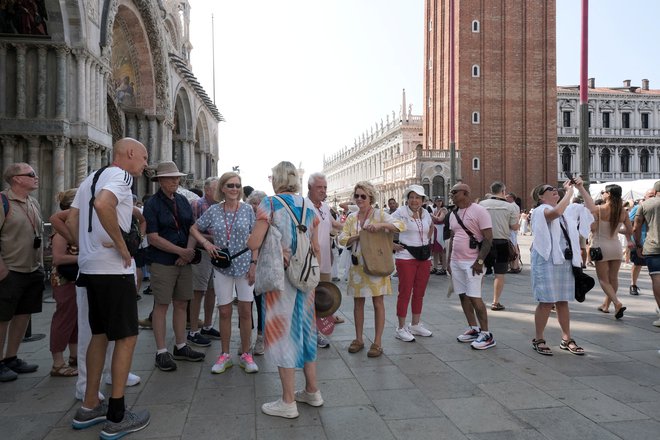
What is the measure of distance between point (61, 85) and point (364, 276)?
9208mm

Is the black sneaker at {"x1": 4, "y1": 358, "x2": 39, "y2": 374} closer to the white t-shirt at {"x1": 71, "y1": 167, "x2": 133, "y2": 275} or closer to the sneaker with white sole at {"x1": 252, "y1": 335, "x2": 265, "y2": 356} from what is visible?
the white t-shirt at {"x1": 71, "y1": 167, "x2": 133, "y2": 275}

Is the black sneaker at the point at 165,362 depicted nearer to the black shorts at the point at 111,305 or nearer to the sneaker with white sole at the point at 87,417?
the sneaker with white sole at the point at 87,417

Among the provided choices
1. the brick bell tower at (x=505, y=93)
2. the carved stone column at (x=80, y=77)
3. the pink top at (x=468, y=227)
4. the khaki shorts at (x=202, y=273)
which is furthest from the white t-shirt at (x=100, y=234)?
the brick bell tower at (x=505, y=93)

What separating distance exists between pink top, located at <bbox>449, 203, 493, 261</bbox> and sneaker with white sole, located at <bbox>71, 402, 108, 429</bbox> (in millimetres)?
3961

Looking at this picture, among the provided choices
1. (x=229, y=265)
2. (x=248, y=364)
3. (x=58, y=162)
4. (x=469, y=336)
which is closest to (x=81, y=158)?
(x=58, y=162)

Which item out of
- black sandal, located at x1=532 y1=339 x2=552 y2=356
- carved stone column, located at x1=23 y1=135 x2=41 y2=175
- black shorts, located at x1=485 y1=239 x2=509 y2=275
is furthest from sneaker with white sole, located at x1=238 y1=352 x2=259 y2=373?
carved stone column, located at x1=23 y1=135 x2=41 y2=175

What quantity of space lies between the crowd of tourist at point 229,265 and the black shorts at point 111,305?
0.01m

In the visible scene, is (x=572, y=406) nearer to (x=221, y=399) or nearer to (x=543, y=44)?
(x=221, y=399)

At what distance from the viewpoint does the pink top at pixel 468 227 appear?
5.61 metres

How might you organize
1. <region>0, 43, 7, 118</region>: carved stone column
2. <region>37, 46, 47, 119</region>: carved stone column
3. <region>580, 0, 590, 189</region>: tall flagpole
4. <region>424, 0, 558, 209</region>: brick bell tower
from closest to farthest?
1. <region>580, 0, 590, 189</region>: tall flagpole
2. <region>0, 43, 7, 118</region>: carved stone column
3. <region>37, 46, 47, 119</region>: carved stone column
4. <region>424, 0, 558, 209</region>: brick bell tower

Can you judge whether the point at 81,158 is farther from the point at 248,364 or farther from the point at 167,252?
the point at 248,364

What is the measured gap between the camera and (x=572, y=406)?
383 cm

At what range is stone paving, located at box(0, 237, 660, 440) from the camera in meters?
3.43

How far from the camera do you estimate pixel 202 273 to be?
5809 mm
